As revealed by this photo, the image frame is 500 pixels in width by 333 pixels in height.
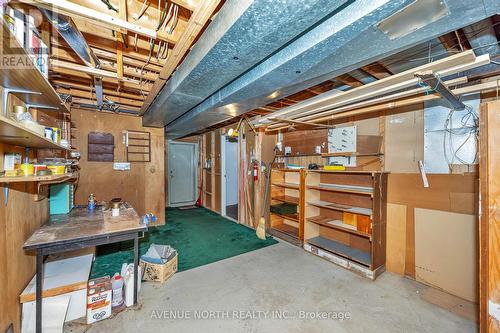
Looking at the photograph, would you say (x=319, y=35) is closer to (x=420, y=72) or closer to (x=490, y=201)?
(x=420, y=72)

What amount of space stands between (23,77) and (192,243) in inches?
122

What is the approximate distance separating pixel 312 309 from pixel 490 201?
166 cm

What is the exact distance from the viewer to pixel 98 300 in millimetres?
1837

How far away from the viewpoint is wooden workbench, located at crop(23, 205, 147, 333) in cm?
158

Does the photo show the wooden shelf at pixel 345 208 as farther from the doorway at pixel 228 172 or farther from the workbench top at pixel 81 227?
the workbench top at pixel 81 227

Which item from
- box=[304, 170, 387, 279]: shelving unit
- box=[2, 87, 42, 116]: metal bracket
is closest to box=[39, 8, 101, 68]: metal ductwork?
box=[2, 87, 42, 116]: metal bracket

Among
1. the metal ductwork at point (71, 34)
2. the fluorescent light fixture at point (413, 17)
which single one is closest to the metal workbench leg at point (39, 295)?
the metal ductwork at point (71, 34)

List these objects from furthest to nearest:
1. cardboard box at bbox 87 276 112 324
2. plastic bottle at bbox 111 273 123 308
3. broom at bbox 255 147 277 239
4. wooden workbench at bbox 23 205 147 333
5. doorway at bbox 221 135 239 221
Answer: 1. doorway at bbox 221 135 239 221
2. broom at bbox 255 147 277 239
3. plastic bottle at bbox 111 273 123 308
4. cardboard box at bbox 87 276 112 324
5. wooden workbench at bbox 23 205 147 333

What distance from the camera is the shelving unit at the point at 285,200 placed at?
12.6ft

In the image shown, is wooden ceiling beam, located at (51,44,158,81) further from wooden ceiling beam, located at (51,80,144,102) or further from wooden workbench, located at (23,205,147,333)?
wooden workbench, located at (23,205,147,333)

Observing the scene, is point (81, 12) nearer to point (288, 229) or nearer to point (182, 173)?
point (288, 229)

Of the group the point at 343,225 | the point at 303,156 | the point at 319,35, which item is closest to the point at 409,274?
the point at 343,225

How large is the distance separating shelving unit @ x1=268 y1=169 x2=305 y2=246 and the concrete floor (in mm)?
992

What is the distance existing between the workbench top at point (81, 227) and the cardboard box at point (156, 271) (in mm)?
628
